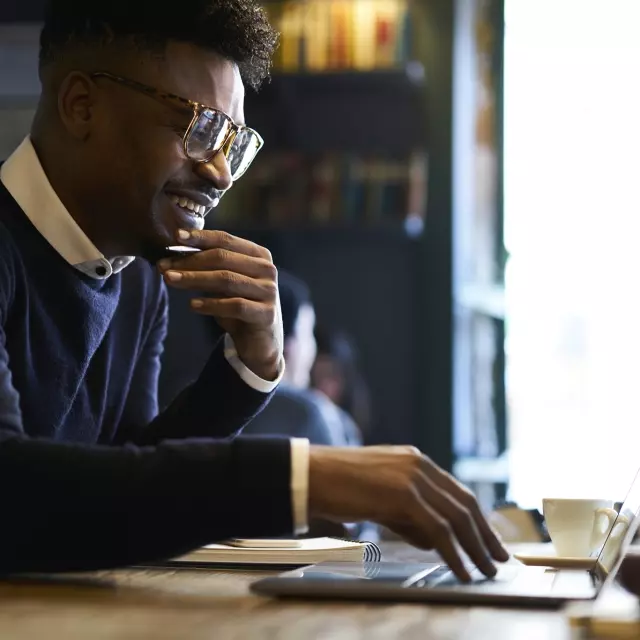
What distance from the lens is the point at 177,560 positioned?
125 centimetres

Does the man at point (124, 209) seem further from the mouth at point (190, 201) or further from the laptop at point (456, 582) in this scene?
the laptop at point (456, 582)

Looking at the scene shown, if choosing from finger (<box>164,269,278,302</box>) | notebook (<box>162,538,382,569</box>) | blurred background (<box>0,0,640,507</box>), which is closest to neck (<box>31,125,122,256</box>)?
finger (<box>164,269,278,302</box>)

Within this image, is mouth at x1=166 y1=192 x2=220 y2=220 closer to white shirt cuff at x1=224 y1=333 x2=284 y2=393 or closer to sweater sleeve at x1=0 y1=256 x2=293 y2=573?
white shirt cuff at x1=224 y1=333 x2=284 y2=393

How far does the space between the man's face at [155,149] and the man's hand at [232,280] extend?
96mm

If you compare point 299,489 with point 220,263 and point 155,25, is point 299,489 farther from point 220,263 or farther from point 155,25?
point 155,25

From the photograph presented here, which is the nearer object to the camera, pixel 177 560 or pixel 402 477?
pixel 402 477

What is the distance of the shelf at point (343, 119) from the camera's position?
4.37 m

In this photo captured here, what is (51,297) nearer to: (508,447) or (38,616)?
(38,616)

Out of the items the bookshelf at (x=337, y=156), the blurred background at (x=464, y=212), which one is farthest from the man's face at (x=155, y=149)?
the bookshelf at (x=337, y=156)

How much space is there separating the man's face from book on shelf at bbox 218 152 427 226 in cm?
251

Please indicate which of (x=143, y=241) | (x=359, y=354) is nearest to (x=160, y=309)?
(x=143, y=241)

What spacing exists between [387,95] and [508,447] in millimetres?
1491

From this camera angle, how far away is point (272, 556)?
1.24 m

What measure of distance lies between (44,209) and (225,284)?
28 centimetres
